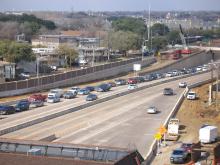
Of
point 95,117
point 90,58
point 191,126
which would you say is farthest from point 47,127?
point 90,58

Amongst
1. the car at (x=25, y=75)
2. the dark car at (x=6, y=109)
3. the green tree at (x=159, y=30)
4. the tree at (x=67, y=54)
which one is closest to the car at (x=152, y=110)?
the dark car at (x=6, y=109)

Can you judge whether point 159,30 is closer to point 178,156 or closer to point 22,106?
point 22,106

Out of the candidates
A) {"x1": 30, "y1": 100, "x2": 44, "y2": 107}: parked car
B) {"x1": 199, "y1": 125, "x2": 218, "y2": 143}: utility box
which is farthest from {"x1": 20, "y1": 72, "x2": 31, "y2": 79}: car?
{"x1": 199, "y1": 125, "x2": 218, "y2": 143}: utility box

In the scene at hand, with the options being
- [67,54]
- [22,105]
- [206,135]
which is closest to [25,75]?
[67,54]

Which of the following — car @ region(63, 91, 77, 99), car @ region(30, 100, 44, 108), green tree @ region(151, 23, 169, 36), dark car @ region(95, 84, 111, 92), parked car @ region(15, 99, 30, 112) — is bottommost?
green tree @ region(151, 23, 169, 36)

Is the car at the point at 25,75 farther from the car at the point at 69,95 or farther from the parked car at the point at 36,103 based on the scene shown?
the parked car at the point at 36,103

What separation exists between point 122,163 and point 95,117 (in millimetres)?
14429

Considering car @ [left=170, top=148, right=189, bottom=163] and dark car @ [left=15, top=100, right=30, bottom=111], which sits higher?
car @ [left=170, top=148, right=189, bottom=163]

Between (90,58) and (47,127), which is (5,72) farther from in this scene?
(90,58)

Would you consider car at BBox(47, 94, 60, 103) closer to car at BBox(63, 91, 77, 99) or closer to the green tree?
car at BBox(63, 91, 77, 99)

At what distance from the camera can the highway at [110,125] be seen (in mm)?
19969

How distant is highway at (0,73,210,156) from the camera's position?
1997cm

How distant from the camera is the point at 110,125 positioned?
23.1 metres

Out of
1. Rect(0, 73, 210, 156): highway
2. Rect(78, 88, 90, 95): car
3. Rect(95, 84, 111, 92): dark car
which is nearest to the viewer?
Rect(0, 73, 210, 156): highway
